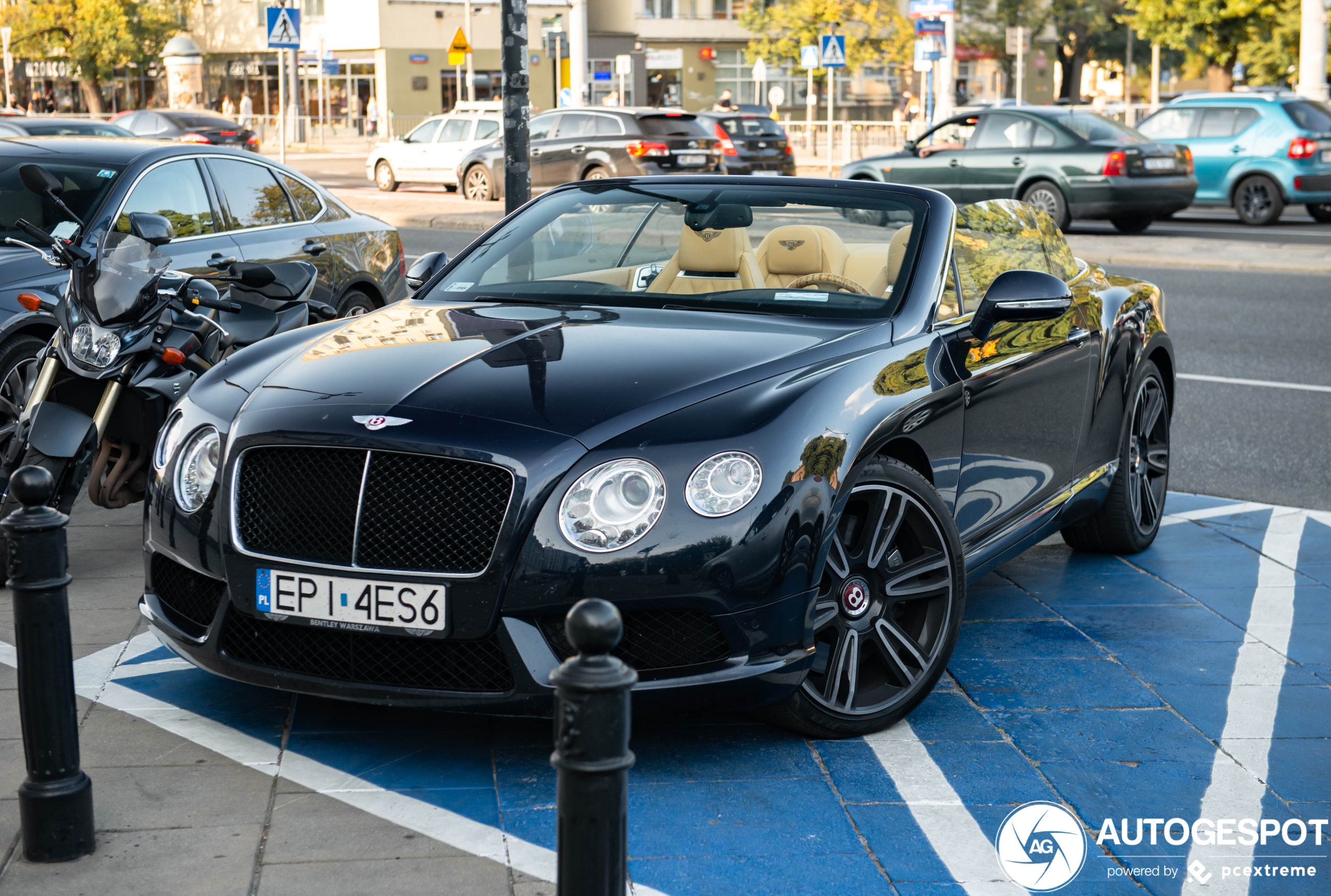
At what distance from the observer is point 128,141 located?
25.1 feet

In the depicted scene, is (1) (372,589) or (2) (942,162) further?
(2) (942,162)

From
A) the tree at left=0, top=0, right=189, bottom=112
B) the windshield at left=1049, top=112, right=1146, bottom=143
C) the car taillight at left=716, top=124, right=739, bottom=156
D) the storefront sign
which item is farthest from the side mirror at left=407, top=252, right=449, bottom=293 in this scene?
the storefront sign

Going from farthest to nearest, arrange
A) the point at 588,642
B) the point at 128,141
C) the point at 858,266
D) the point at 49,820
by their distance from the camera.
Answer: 1. the point at 128,141
2. the point at 858,266
3. the point at 49,820
4. the point at 588,642

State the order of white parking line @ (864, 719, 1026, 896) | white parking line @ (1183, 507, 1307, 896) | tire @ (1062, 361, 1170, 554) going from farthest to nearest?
tire @ (1062, 361, 1170, 554) < white parking line @ (1183, 507, 1307, 896) < white parking line @ (864, 719, 1026, 896)

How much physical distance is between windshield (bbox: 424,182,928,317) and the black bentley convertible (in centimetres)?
1

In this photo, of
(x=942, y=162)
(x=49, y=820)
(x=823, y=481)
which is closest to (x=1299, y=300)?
(x=942, y=162)

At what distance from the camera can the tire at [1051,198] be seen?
808 inches

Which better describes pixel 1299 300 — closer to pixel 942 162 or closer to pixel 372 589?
pixel 942 162

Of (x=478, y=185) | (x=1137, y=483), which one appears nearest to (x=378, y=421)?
(x=1137, y=483)

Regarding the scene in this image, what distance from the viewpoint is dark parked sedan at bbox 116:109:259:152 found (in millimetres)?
31250

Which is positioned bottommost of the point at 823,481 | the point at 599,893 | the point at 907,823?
the point at 907,823

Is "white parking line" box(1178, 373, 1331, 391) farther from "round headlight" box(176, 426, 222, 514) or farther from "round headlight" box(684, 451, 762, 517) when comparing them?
"round headlight" box(176, 426, 222, 514)

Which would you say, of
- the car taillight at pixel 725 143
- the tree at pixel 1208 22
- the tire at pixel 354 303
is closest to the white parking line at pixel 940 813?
the tire at pixel 354 303

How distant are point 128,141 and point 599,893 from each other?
6.22 metres
